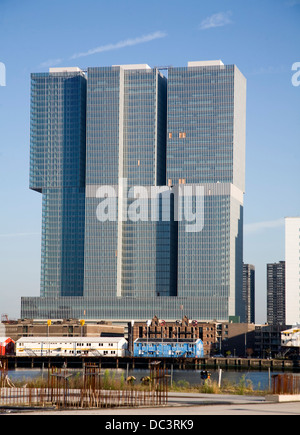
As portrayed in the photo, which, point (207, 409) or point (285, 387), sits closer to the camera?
point (207, 409)

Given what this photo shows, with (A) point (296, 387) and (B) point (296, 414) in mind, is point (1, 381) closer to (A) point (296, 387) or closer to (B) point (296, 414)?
(A) point (296, 387)

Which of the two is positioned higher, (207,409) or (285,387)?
(207,409)

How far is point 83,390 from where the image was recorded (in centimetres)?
6581

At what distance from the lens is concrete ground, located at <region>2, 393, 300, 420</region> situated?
55.3 metres

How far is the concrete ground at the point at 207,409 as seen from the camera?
55.3 meters

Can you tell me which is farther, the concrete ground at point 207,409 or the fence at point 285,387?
the fence at point 285,387

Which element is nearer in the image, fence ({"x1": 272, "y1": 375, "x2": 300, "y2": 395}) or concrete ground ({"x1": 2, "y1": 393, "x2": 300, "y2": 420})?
concrete ground ({"x1": 2, "y1": 393, "x2": 300, "y2": 420})

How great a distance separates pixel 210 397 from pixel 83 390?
1262 centimetres

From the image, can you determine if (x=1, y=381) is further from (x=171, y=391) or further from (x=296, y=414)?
(x=296, y=414)

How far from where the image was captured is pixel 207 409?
191 feet
